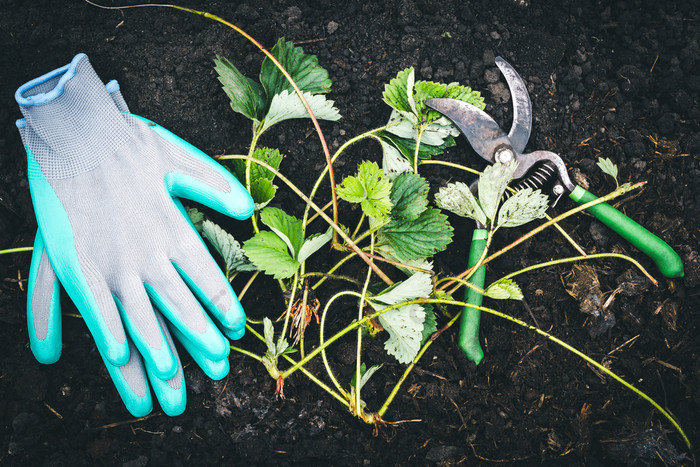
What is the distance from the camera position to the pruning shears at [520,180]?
1.68m

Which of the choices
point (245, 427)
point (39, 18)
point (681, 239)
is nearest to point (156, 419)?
point (245, 427)

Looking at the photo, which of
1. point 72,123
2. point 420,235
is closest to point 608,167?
point 420,235

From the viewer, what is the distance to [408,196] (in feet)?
5.29

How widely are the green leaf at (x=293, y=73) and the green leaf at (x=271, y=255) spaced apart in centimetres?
51

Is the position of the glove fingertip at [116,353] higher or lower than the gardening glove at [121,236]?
lower

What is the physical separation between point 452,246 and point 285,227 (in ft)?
2.04

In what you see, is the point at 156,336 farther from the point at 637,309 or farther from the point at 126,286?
the point at 637,309

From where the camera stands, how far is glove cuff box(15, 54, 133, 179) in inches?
60.0

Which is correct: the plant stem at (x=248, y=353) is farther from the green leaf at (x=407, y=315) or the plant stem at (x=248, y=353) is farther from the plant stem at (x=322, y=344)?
the green leaf at (x=407, y=315)

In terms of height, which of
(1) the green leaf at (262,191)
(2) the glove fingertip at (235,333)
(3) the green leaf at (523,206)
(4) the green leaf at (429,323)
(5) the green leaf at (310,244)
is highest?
(3) the green leaf at (523,206)

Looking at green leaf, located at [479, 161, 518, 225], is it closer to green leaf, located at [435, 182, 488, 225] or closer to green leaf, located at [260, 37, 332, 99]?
green leaf, located at [435, 182, 488, 225]

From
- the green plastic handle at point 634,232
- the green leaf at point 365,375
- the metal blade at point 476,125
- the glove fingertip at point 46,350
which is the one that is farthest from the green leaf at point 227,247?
the green plastic handle at point 634,232

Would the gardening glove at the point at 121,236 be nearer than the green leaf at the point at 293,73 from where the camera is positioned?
Yes

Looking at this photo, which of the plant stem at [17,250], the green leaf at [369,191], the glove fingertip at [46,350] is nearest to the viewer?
the green leaf at [369,191]
